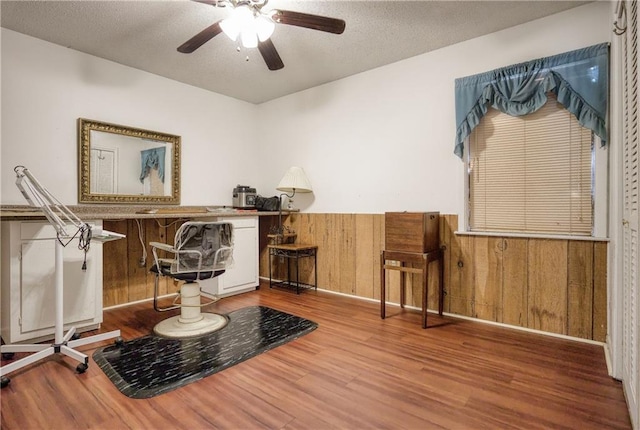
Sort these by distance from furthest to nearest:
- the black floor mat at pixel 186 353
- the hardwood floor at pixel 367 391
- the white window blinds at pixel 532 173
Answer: the white window blinds at pixel 532 173
the black floor mat at pixel 186 353
the hardwood floor at pixel 367 391

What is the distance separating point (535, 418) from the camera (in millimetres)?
1575

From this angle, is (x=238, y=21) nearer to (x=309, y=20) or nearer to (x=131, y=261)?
(x=309, y=20)

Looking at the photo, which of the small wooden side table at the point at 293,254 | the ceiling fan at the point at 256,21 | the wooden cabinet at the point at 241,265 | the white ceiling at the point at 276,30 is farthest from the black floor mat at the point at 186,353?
the white ceiling at the point at 276,30

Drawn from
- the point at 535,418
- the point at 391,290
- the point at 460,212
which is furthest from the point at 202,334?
the point at 460,212

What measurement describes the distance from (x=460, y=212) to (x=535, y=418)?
1.78 meters

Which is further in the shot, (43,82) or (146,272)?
(146,272)

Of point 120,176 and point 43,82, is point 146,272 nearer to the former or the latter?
point 120,176

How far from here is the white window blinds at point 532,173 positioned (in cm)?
250

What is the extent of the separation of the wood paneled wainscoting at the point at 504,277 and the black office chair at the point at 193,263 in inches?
60.4

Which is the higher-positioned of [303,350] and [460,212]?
[460,212]

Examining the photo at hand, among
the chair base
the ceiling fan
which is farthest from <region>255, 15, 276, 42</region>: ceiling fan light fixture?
the chair base

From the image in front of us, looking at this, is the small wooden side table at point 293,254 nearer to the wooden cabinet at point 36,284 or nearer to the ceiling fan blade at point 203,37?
the wooden cabinet at point 36,284

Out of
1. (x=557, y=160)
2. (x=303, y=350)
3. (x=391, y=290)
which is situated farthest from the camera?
(x=391, y=290)

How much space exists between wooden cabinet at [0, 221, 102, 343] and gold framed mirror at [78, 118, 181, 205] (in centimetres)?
80
